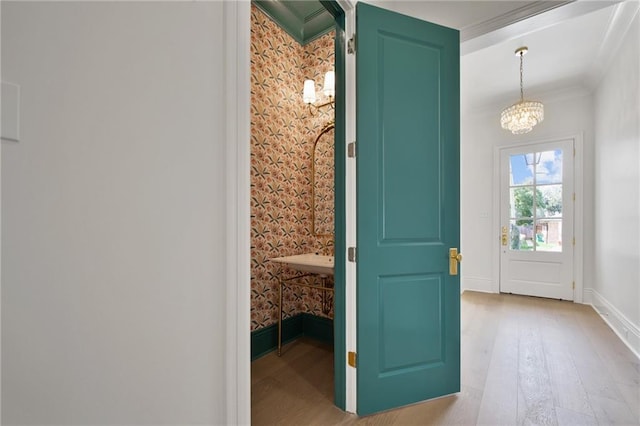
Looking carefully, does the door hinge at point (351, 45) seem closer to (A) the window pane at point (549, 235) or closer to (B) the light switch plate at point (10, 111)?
(B) the light switch plate at point (10, 111)

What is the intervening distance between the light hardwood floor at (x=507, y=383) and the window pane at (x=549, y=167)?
2.05 m

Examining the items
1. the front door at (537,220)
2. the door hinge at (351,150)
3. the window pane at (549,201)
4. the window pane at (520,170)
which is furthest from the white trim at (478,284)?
the door hinge at (351,150)

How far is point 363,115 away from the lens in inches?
63.2

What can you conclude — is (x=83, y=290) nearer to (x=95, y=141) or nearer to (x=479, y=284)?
(x=95, y=141)

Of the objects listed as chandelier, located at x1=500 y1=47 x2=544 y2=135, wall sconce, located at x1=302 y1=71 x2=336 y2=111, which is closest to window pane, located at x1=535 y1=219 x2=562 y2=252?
chandelier, located at x1=500 y1=47 x2=544 y2=135

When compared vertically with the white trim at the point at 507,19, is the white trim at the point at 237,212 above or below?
below

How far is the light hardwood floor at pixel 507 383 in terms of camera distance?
160 cm

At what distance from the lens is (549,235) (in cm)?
405

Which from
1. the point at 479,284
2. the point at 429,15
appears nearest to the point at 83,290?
the point at 429,15

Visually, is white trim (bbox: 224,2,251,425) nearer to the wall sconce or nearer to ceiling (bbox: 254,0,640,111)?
ceiling (bbox: 254,0,640,111)

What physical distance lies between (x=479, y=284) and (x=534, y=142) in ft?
7.69

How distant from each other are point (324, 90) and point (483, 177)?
339cm

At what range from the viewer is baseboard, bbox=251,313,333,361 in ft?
7.64

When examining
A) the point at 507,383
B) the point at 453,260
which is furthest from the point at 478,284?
the point at 453,260
